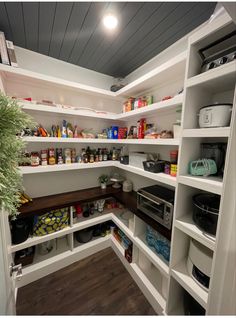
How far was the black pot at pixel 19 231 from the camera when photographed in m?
1.28

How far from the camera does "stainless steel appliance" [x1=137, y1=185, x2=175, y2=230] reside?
112 centimetres

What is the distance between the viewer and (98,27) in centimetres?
114

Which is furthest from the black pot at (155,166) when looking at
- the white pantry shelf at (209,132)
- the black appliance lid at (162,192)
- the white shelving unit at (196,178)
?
the white pantry shelf at (209,132)

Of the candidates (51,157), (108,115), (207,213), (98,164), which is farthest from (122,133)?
(207,213)

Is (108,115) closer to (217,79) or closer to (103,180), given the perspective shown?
(103,180)

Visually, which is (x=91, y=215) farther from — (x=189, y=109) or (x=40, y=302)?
(x=189, y=109)

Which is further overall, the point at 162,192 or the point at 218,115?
the point at 162,192

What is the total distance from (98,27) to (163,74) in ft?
2.25

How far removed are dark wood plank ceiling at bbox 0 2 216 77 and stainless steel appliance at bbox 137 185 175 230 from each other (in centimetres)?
143

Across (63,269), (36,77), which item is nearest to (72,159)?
(36,77)

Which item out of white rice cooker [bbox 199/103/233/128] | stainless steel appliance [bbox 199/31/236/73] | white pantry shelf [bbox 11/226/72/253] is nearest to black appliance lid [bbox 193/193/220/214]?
white rice cooker [bbox 199/103/233/128]

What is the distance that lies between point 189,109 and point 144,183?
3.65ft

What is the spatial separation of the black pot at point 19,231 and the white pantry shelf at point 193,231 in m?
1.41

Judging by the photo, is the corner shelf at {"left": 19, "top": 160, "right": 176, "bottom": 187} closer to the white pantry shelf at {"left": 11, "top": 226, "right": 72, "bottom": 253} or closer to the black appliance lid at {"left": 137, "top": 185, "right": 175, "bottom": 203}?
the black appliance lid at {"left": 137, "top": 185, "right": 175, "bottom": 203}
